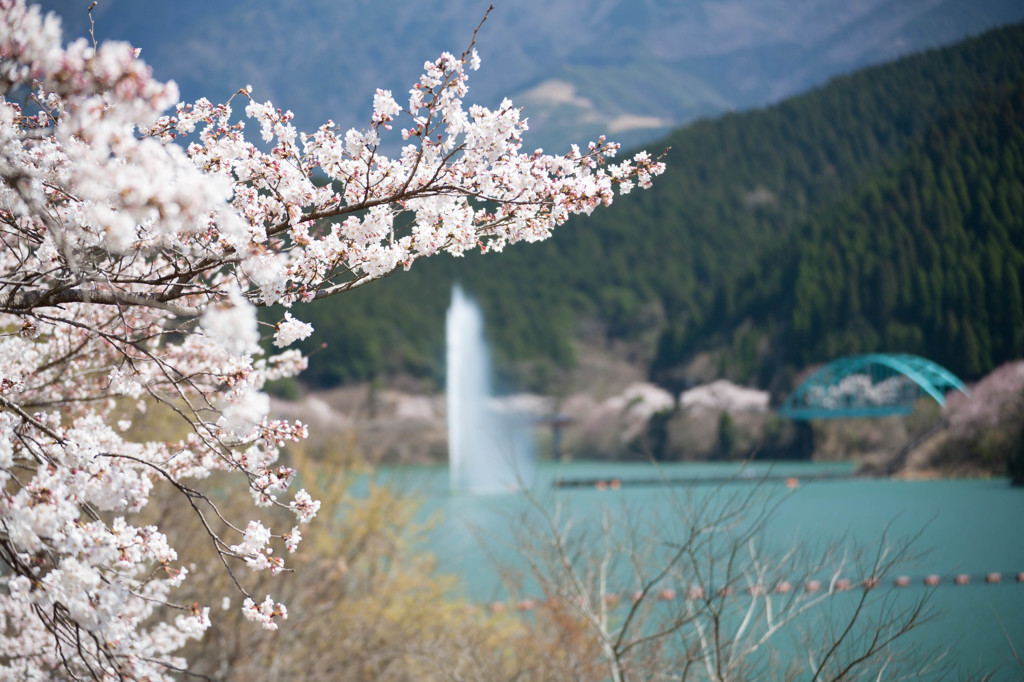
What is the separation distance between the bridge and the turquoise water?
11.7 meters

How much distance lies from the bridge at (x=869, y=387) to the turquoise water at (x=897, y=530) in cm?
1172

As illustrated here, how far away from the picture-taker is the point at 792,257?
56.4 meters

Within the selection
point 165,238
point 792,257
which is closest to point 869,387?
point 792,257

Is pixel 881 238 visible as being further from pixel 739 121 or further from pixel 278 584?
pixel 278 584

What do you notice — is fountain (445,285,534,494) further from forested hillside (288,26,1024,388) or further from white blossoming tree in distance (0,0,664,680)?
white blossoming tree in distance (0,0,664,680)

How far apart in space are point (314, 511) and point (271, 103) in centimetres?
135

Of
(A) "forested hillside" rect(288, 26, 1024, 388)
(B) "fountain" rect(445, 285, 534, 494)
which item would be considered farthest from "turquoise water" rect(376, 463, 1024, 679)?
(A) "forested hillside" rect(288, 26, 1024, 388)

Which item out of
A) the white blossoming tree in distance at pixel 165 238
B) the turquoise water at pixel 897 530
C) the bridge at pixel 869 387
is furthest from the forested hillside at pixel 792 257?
the white blossoming tree in distance at pixel 165 238

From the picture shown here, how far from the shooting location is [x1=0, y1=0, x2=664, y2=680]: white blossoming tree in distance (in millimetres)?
1538

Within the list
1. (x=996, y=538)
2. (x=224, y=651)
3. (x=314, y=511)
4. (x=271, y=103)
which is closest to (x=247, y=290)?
(x=314, y=511)

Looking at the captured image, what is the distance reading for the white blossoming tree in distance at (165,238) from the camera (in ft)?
5.05

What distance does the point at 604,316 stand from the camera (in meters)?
63.2

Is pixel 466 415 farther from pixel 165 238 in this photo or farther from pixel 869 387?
pixel 165 238

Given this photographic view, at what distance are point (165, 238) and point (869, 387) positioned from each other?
42.8 metres
